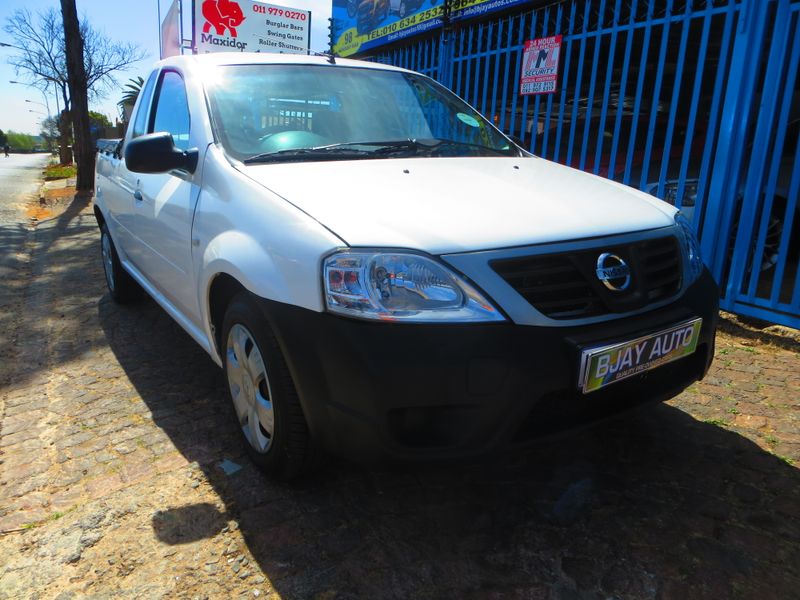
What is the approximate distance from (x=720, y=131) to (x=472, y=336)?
3.43m

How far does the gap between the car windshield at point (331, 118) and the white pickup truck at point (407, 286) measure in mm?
16

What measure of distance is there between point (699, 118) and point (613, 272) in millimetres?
3501

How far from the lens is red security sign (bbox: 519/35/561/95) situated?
211 inches

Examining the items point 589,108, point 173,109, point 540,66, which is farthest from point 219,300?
point 540,66

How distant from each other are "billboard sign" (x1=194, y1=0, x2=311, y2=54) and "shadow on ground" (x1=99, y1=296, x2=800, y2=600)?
1112cm

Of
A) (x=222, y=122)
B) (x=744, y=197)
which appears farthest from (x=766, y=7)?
(x=222, y=122)

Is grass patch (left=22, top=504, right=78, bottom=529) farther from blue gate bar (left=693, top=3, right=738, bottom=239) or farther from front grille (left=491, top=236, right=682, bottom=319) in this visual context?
blue gate bar (left=693, top=3, right=738, bottom=239)

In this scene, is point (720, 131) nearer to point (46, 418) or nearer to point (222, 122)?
point (222, 122)

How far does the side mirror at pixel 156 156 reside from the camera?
100 inches

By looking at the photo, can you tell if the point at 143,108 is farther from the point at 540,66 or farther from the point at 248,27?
the point at 248,27

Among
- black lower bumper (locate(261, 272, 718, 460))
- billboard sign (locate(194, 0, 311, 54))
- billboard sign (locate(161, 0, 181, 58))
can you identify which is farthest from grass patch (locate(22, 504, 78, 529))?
billboard sign (locate(161, 0, 181, 58))

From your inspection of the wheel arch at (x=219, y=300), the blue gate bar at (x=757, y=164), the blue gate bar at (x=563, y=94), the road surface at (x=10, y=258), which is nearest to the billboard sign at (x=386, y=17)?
the blue gate bar at (x=563, y=94)

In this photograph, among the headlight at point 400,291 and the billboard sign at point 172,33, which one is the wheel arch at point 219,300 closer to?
the headlight at point 400,291

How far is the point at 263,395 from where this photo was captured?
224 cm
